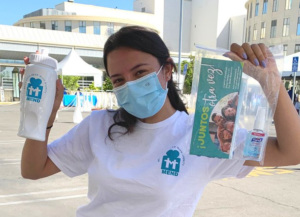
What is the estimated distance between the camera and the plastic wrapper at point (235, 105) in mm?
1053

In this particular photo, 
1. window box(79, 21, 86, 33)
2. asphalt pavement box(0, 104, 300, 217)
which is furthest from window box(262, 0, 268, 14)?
asphalt pavement box(0, 104, 300, 217)

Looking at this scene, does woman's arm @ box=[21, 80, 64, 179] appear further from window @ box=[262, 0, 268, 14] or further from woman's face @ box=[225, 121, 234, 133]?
window @ box=[262, 0, 268, 14]

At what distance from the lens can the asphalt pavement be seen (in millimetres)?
3686

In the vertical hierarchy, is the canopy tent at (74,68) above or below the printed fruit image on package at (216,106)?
below

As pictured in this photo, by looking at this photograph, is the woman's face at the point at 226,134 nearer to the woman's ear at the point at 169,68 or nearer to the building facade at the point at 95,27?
the woman's ear at the point at 169,68

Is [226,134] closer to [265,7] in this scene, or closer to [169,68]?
[169,68]

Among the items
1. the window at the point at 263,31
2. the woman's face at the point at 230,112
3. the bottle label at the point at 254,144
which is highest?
the window at the point at 263,31

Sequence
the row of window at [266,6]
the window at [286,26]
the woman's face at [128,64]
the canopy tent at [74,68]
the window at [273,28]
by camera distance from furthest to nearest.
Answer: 1. the window at [273,28]
2. the window at [286,26]
3. the row of window at [266,6]
4. the canopy tent at [74,68]
5. the woman's face at [128,64]

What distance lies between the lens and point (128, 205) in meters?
1.29

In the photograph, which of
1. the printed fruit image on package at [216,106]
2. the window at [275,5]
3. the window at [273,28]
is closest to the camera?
the printed fruit image on package at [216,106]

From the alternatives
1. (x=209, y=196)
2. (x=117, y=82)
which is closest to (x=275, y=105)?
(x=117, y=82)

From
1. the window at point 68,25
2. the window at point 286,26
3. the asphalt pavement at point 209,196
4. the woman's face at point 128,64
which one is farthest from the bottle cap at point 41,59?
the window at point 68,25

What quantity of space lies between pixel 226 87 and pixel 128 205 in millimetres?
639

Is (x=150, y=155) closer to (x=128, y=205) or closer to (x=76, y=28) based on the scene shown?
(x=128, y=205)
